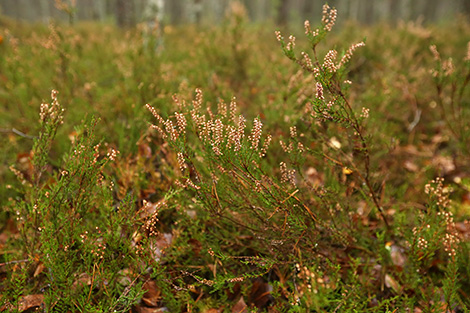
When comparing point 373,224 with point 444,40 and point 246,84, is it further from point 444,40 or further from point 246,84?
point 444,40

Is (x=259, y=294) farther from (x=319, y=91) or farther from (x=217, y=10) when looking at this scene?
(x=217, y=10)

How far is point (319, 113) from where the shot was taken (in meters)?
1.28

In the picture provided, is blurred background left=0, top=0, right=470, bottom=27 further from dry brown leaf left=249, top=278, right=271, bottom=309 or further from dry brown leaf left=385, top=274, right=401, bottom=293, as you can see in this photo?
dry brown leaf left=385, top=274, right=401, bottom=293

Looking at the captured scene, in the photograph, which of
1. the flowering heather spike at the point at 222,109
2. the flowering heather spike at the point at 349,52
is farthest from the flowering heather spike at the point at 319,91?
the flowering heather spike at the point at 222,109

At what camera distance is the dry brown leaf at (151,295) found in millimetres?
1534

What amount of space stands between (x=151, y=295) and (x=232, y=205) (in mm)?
650

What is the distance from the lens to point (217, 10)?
52.1ft

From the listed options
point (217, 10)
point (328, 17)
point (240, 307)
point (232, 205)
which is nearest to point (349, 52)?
point (328, 17)

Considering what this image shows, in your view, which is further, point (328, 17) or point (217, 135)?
point (328, 17)

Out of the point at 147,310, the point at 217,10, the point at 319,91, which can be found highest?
the point at 217,10

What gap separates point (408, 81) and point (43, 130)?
3687mm

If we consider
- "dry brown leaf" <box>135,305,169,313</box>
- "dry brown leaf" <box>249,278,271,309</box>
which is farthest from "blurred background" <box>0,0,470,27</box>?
"dry brown leaf" <box>249,278,271,309</box>

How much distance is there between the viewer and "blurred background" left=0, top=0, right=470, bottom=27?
6.91m

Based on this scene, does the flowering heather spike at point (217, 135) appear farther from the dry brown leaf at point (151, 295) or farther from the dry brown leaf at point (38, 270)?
the dry brown leaf at point (38, 270)
